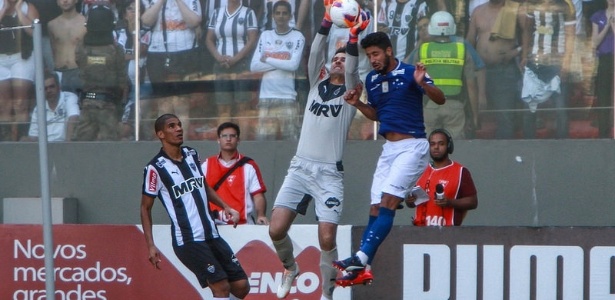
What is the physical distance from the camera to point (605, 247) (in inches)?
A: 381

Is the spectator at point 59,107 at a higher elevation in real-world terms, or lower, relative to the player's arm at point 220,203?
higher

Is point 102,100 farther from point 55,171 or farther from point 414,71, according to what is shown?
point 414,71

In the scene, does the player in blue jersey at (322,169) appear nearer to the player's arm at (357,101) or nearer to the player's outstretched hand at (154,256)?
the player's arm at (357,101)

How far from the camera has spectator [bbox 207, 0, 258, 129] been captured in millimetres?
13281

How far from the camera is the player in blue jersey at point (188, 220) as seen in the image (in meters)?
9.72

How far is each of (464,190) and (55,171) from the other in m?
5.76

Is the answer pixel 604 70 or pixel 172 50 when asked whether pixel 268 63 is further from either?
pixel 604 70

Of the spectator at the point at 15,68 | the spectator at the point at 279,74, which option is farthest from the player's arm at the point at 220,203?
the spectator at the point at 15,68

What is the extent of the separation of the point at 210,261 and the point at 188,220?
1.28 ft

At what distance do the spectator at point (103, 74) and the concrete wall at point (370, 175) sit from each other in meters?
0.37

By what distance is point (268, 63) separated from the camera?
1318 cm

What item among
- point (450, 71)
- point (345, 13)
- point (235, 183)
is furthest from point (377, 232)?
point (450, 71)

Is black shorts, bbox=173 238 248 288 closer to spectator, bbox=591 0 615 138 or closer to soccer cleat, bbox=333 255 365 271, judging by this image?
soccer cleat, bbox=333 255 365 271

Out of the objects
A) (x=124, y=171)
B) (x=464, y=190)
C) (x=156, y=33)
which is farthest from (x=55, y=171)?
(x=464, y=190)
